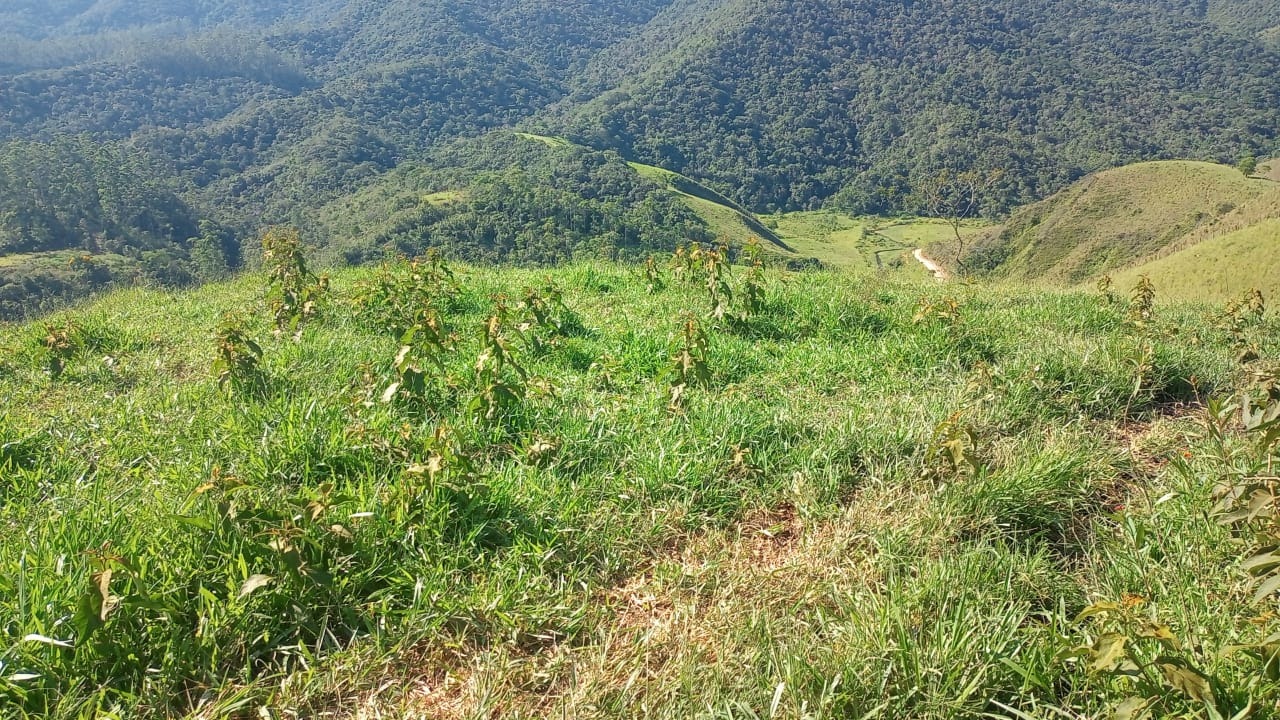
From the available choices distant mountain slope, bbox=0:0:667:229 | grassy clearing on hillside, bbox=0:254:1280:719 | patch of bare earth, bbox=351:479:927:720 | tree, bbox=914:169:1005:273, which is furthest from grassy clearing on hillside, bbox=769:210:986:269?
patch of bare earth, bbox=351:479:927:720

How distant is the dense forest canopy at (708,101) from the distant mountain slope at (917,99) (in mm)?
672

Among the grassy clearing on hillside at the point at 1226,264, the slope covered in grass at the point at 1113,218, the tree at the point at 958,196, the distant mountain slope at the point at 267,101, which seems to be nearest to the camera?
the grassy clearing on hillside at the point at 1226,264

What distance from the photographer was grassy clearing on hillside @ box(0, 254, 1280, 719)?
169cm

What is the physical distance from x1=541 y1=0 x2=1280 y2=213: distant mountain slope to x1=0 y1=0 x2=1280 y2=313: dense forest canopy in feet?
2.20

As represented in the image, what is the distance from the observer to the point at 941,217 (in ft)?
269

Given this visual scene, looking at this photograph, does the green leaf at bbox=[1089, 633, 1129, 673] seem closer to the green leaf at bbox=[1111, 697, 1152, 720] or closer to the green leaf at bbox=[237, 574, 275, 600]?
the green leaf at bbox=[1111, 697, 1152, 720]

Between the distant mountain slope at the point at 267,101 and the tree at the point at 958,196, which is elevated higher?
the distant mountain slope at the point at 267,101

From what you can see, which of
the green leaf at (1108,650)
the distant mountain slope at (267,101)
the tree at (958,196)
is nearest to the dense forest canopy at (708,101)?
the distant mountain slope at (267,101)

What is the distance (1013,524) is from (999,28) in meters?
225

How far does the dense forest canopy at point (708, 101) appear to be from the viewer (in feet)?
304

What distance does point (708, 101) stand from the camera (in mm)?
142375

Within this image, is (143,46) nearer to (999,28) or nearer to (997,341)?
(997,341)

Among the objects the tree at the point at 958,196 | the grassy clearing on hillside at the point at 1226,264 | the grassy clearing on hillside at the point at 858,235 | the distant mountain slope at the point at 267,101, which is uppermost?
the distant mountain slope at the point at 267,101

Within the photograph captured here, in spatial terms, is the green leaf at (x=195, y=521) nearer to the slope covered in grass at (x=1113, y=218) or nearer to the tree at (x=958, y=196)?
the slope covered in grass at (x=1113, y=218)
